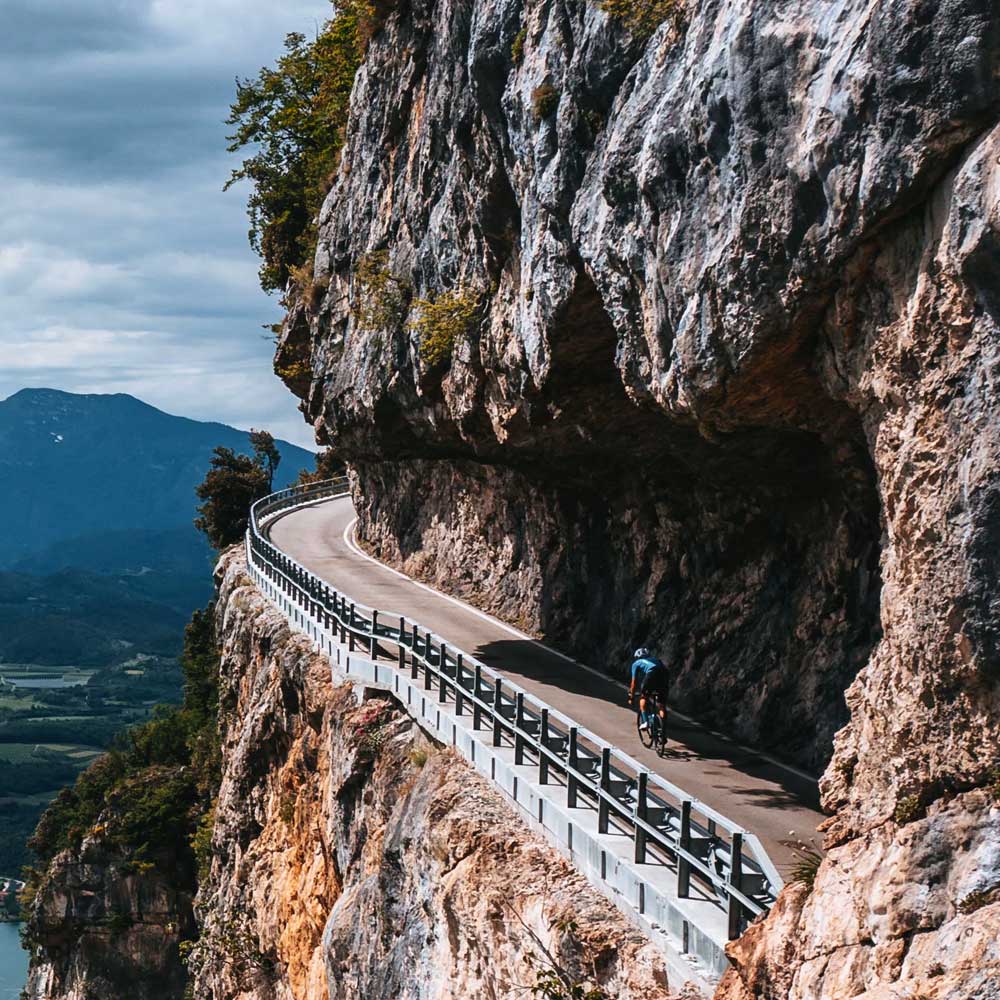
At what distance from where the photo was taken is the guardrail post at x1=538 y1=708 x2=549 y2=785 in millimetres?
13398

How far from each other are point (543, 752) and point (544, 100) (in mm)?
8315

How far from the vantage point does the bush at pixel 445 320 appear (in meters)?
22.4

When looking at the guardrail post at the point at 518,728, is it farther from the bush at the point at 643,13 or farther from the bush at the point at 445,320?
the bush at the point at 445,320

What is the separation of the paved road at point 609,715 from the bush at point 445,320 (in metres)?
5.57

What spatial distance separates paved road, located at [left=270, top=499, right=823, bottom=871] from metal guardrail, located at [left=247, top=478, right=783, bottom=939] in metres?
0.46

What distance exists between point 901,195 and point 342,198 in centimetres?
2702

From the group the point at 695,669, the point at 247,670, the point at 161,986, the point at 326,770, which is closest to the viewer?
the point at 695,669

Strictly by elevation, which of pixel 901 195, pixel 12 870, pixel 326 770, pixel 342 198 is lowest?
pixel 12 870

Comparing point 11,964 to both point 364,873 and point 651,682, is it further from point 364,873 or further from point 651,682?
point 651,682

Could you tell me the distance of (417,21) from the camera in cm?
2658

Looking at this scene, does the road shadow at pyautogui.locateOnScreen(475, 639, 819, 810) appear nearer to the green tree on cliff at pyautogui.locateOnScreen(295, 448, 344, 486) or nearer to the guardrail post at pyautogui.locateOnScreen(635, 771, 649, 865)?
the guardrail post at pyautogui.locateOnScreen(635, 771, 649, 865)

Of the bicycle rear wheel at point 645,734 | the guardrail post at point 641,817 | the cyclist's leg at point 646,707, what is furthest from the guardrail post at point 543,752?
the bicycle rear wheel at point 645,734

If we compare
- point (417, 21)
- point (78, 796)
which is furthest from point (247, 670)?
point (78, 796)

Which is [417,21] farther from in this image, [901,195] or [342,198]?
[901,195]
